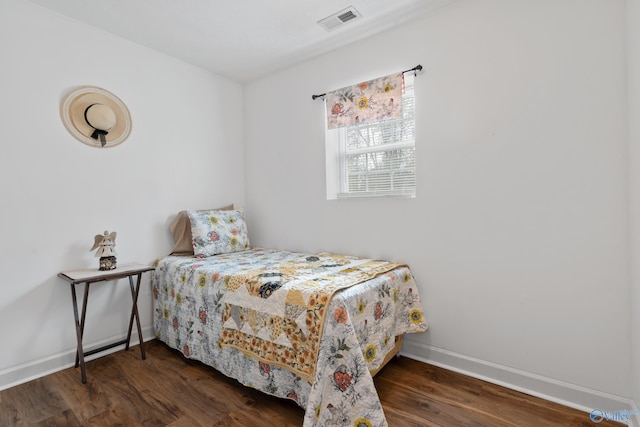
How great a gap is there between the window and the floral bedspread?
2.30ft

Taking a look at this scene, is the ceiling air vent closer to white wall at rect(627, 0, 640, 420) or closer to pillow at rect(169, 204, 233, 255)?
white wall at rect(627, 0, 640, 420)

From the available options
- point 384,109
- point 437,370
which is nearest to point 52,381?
point 437,370

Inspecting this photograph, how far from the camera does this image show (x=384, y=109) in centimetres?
232

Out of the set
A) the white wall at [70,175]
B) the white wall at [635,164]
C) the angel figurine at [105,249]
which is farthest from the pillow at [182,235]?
the white wall at [635,164]

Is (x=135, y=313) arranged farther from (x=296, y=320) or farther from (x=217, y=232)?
(x=296, y=320)

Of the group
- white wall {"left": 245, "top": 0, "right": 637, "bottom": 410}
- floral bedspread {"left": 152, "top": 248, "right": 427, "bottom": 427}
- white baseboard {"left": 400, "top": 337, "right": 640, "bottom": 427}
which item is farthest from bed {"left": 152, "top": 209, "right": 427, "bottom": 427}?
white wall {"left": 245, "top": 0, "right": 637, "bottom": 410}

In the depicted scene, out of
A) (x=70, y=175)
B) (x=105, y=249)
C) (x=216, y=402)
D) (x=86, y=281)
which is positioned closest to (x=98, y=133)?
(x=70, y=175)

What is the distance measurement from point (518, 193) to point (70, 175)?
2.98 metres

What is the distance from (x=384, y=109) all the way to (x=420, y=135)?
34 centimetres

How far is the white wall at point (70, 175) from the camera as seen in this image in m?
2.00

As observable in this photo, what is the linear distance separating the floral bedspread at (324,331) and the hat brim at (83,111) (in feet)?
3.44

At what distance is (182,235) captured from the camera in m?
2.75

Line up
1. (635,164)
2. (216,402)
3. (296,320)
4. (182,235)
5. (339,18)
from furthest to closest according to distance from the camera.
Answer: (182,235)
(339,18)
(216,402)
(296,320)
(635,164)

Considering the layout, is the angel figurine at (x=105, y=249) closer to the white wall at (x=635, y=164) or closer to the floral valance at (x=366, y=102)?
the floral valance at (x=366, y=102)
